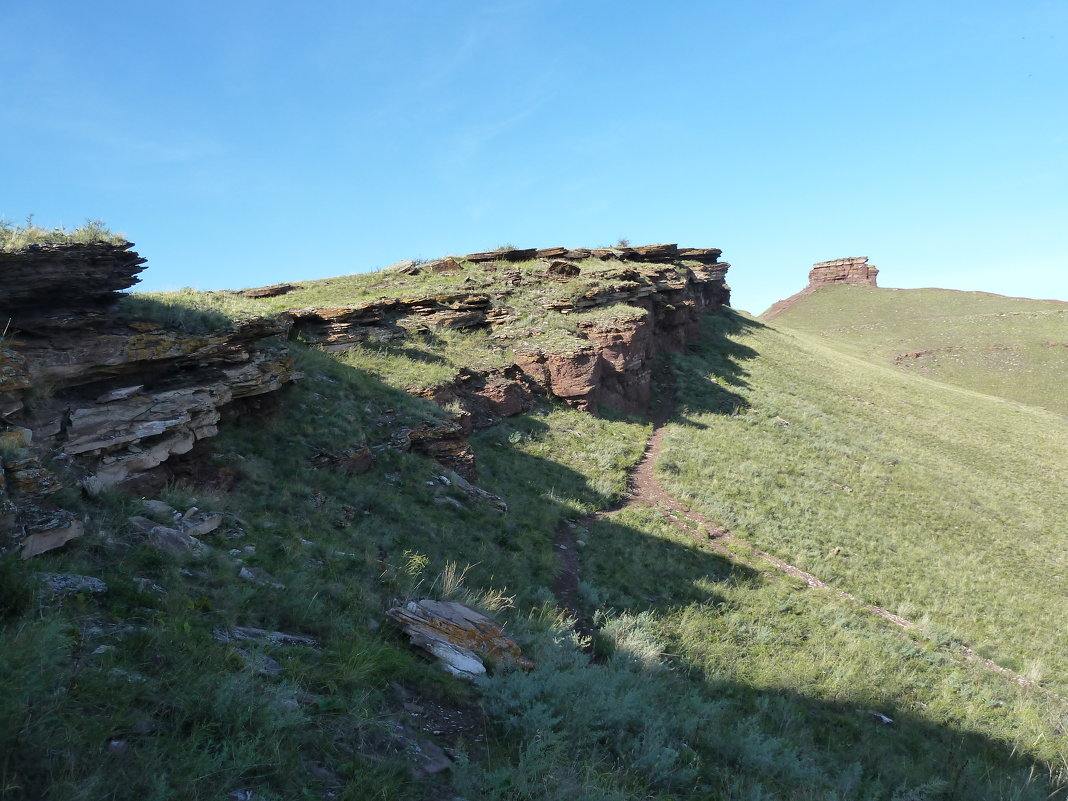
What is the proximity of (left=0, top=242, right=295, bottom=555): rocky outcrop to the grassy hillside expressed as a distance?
3.37ft

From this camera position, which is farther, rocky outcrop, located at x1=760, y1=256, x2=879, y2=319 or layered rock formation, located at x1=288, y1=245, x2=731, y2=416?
rocky outcrop, located at x1=760, y1=256, x2=879, y2=319

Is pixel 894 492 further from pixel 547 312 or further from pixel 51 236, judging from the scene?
pixel 51 236

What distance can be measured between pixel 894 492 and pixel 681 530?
10.7 meters

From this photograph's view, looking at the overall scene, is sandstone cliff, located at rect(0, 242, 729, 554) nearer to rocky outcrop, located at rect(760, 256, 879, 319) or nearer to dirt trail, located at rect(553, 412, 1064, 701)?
dirt trail, located at rect(553, 412, 1064, 701)

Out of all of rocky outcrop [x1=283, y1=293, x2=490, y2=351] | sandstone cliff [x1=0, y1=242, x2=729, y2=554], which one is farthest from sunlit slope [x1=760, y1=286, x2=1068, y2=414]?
rocky outcrop [x1=283, y1=293, x2=490, y2=351]

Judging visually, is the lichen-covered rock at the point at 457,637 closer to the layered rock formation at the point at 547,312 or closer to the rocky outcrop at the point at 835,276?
the layered rock formation at the point at 547,312

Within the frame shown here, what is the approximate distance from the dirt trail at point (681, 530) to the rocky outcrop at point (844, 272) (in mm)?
84170

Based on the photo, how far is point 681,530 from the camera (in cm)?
1471

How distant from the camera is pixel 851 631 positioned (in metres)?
11.2

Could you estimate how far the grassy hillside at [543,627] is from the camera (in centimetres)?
356

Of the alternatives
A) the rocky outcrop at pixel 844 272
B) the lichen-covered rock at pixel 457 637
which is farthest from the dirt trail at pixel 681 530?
the rocky outcrop at pixel 844 272

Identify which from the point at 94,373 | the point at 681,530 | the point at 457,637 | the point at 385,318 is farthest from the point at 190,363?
the point at 681,530

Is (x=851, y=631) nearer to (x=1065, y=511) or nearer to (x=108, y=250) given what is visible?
(x=108, y=250)

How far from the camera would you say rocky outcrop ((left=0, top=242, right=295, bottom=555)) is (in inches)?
284
